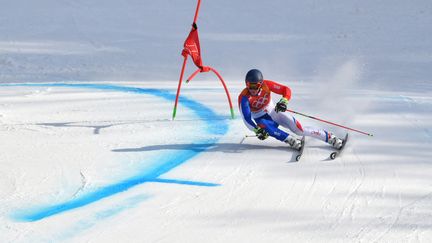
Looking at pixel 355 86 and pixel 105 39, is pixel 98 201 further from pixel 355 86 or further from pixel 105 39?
pixel 105 39

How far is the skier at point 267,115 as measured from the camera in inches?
270

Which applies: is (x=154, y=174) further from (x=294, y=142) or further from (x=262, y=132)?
(x=294, y=142)

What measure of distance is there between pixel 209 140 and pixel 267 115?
804 millimetres

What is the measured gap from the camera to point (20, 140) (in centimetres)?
741

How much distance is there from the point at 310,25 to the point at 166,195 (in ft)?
38.2

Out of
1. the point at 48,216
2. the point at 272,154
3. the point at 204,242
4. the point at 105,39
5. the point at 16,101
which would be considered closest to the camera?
the point at 204,242

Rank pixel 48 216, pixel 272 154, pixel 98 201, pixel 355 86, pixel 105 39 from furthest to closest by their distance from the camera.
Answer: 1. pixel 105 39
2. pixel 355 86
3. pixel 272 154
4. pixel 98 201
5. pixel 48 216

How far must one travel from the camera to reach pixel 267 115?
7211mm

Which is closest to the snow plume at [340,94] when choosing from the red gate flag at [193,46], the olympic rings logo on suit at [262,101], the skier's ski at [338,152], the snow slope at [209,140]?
the snow slope at [209,140]

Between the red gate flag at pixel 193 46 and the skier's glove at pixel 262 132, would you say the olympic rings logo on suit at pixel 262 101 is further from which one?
the red gate flag at pixel 193 46

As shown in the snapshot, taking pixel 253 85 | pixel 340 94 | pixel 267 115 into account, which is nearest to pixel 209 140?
pixel 267 115

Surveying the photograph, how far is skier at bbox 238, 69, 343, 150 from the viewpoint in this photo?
22.5 ft

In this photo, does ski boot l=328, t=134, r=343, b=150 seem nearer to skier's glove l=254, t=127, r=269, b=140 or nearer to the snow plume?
skier's glove l=254, t=127, r=269, b=140

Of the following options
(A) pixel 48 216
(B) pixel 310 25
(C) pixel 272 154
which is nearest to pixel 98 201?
(A) pixel 48 216
